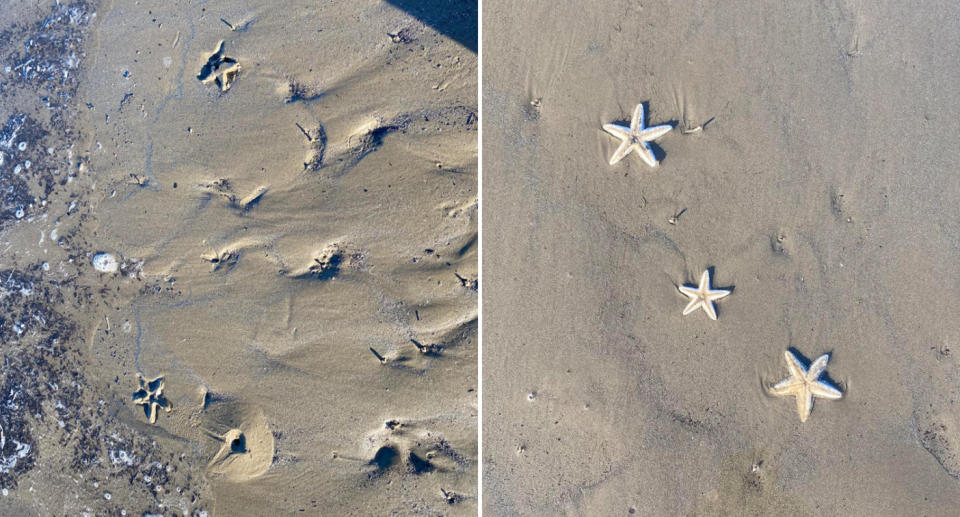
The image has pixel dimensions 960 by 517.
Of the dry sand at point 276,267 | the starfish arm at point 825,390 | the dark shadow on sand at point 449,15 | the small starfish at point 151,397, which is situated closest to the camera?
the starfish arm at point 825,390

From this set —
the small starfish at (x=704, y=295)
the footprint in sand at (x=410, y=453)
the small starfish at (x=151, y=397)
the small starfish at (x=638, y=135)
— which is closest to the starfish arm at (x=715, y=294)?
the small starfish at (x=704, y=295)

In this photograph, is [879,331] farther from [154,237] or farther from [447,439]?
[154,237]

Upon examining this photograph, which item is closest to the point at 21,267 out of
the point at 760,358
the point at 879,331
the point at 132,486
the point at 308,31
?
the point at 132,486

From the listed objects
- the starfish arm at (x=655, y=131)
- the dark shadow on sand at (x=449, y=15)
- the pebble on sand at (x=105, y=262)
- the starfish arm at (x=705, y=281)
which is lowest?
the starfish arm at (x=705, y=281)

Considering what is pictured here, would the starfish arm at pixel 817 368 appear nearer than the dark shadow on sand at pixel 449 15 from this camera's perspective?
Yes

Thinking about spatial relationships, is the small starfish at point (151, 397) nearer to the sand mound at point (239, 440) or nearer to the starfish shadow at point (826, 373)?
the sand mound at point (239, 440)

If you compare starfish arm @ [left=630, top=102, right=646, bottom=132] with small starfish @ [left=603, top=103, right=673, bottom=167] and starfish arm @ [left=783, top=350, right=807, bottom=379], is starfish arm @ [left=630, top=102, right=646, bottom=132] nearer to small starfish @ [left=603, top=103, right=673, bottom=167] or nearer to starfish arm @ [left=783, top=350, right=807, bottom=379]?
small starfish @ [left=603, top=103, right=673, bottom=167]
